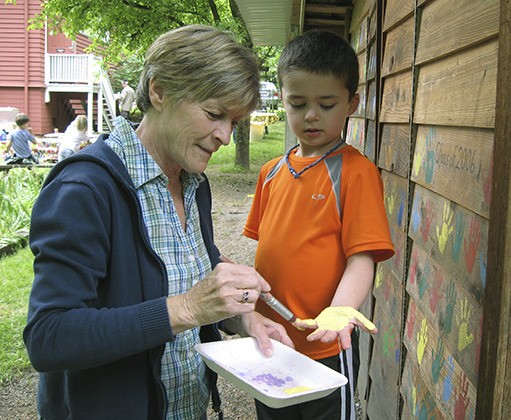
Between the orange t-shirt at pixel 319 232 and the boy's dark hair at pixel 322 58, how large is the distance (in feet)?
0.92

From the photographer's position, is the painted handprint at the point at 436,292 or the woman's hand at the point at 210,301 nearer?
the woman's hand at the point at 210,301

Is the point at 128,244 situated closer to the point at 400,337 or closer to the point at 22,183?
the point at 400,337

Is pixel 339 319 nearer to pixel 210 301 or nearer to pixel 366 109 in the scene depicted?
pixel 210 301

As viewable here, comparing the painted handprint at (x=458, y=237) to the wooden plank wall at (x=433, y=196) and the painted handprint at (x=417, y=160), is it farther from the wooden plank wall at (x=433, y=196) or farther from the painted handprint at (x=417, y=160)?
the painted handprint at (x=417, y=160)

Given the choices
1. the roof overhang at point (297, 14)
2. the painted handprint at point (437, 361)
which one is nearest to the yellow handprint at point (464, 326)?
the painted handprint at point (437, 361)

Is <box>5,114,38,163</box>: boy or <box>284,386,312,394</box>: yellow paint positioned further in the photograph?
<box>5,114,38,163</box>: boy

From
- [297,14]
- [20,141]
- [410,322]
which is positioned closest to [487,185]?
[410,322]

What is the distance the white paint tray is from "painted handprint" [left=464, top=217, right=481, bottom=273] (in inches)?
18.6

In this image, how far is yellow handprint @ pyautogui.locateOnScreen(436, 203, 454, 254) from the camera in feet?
6.15

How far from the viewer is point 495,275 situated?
1175 mm

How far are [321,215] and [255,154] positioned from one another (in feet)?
62.2

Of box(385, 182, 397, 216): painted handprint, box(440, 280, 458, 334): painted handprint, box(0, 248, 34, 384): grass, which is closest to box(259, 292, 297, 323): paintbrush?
box(440, 280, 458, 334): painted handprint

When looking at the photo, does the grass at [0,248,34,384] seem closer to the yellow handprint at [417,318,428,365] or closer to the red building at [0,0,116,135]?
the yellow handprint at [417,318,428,365]

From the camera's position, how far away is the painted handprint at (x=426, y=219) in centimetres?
215
